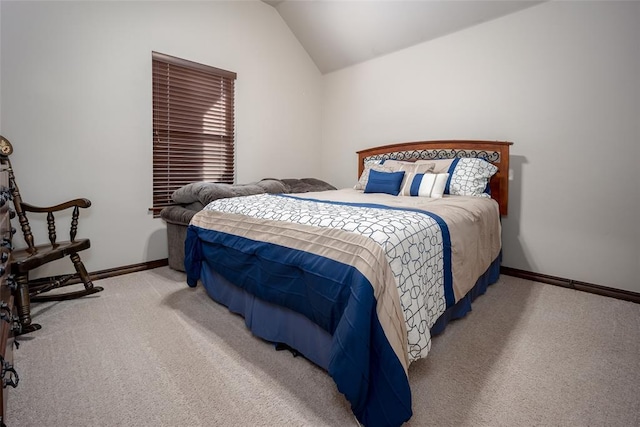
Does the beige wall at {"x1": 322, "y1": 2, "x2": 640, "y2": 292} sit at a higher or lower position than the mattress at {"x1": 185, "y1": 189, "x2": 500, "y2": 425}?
higher

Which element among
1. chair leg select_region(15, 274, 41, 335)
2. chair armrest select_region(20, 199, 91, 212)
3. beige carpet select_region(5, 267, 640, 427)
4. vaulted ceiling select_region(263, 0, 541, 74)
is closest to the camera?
beige carpet select_region(5, 267, 640, 427)

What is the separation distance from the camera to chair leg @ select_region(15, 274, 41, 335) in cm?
185

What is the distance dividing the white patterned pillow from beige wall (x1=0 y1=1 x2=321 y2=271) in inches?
90.6

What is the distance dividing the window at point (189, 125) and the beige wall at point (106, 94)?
9cm

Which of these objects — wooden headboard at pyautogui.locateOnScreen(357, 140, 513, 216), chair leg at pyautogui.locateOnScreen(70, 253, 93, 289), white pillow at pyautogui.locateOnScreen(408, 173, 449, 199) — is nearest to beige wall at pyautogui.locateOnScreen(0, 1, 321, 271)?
chair leg at pyautogui.locateOnScreen(70, 253, 93, 289)

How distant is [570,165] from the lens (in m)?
2.63

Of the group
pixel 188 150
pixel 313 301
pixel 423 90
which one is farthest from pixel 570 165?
pixel 188 150

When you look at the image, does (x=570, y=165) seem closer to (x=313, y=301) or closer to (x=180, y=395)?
(x=313, y=301)

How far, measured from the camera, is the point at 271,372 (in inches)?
59.3

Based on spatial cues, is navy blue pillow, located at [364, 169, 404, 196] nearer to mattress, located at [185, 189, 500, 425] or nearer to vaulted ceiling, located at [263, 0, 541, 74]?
mattress, located at [185, 189, 500, 425]

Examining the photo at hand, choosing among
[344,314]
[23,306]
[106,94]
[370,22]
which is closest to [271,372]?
[344,314]

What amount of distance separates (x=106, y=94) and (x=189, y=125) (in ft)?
2.47

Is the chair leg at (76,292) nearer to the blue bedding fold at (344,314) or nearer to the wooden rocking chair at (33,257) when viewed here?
the wooden rocking chair at (33,257)

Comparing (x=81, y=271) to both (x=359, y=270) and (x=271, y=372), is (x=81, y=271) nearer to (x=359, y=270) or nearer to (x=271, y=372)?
(x=271, y=372)
